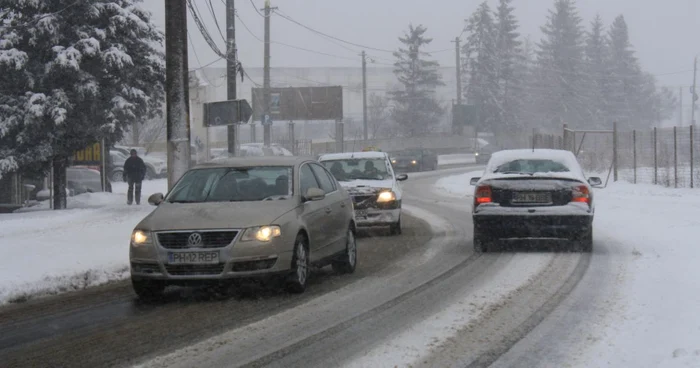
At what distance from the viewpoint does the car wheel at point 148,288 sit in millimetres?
9227

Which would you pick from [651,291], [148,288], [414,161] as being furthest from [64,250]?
[414,161]

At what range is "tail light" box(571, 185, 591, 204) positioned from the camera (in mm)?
12827

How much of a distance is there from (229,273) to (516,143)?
257 ft

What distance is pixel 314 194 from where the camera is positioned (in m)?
10.1

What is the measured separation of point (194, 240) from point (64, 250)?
5.17m

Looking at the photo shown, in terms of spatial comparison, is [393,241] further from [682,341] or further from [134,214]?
[682,341]

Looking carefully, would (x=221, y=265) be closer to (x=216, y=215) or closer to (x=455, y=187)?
(x=216, y=215)

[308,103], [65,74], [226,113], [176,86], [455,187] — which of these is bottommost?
[455,187]

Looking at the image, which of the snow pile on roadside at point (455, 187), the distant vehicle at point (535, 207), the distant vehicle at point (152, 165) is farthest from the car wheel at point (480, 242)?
the distant vehicle at point (152, 165)

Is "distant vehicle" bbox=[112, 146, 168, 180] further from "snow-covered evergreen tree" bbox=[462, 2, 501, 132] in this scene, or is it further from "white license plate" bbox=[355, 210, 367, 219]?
"snow-covered evergreen tree" bbox=[462, 2, 501, 132]

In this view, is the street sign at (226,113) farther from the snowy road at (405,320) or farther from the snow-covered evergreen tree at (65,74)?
the snowy road at (405,320)

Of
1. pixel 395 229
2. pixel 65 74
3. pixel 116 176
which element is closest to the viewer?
pixel 395 229

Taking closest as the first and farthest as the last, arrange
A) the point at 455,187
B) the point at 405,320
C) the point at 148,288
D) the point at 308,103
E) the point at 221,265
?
the point at 405,320 → the point at 221,265 → the point at 148,288 → the point at 455,187 → the point at 308,103

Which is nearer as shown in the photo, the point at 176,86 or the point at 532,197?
the point at 532,197
